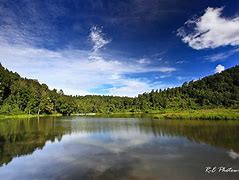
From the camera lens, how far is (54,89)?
148 meters

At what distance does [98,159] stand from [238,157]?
393 inches

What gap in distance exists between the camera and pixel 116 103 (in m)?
176

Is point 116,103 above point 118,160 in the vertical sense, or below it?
above

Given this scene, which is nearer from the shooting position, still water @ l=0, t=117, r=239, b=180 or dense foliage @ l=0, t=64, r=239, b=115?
still water @ l=0, t=117, r=239, b=180

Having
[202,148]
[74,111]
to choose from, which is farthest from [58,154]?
[74,111]

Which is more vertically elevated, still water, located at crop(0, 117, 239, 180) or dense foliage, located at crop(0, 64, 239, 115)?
dense foliage, located at crop(0, 64, 239, 115)

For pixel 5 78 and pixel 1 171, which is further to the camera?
pixel 5 78

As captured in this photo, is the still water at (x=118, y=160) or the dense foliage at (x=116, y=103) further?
the dense foliage at (x=116, y=103)

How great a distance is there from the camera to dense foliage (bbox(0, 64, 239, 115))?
9188cm

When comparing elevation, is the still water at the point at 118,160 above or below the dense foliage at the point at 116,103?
below

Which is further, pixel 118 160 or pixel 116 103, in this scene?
pixel 116 103

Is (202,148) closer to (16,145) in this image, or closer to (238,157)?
(238,157)

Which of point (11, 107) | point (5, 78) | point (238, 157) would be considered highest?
point (5, 78)

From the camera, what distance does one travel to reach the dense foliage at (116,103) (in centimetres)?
9188
